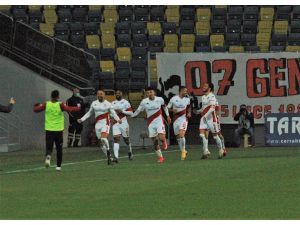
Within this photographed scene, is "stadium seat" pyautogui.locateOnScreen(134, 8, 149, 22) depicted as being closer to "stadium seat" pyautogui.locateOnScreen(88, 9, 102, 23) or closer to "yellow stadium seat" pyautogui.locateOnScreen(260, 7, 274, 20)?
"stadium seat" pyautogui.locateOnScreen(88, 9, 102, 23)

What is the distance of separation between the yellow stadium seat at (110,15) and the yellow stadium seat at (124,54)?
71.3 inches

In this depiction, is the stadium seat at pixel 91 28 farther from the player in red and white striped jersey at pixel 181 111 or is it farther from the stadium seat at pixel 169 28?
the player in red and white striped jersey at pixel 181 111

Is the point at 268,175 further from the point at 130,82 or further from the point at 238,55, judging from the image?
the point at 130,82

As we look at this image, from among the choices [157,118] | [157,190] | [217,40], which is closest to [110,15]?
[217,40]

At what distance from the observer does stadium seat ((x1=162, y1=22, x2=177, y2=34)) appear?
44.3m

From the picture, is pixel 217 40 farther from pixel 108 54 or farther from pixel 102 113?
pixel 102 113

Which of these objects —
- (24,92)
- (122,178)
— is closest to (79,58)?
(24,92)

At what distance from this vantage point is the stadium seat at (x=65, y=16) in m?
44.9

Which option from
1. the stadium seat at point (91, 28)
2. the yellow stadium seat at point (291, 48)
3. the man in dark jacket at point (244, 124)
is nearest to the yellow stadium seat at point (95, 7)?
the stadium seat at point (91, 28)

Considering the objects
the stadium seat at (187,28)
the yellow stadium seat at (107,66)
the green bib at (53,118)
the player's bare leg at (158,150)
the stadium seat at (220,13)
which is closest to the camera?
the green bib at (53,118)

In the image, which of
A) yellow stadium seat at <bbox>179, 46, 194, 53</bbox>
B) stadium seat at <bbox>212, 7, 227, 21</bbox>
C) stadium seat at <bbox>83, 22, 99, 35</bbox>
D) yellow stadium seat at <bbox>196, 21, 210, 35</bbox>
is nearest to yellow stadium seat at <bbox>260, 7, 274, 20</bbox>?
stadium seat at <bbox>212, 7, 227, 21</bbox>

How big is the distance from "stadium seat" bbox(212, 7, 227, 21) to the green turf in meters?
19.8

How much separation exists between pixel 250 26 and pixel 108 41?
6.34 m

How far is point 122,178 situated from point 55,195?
3.78m
